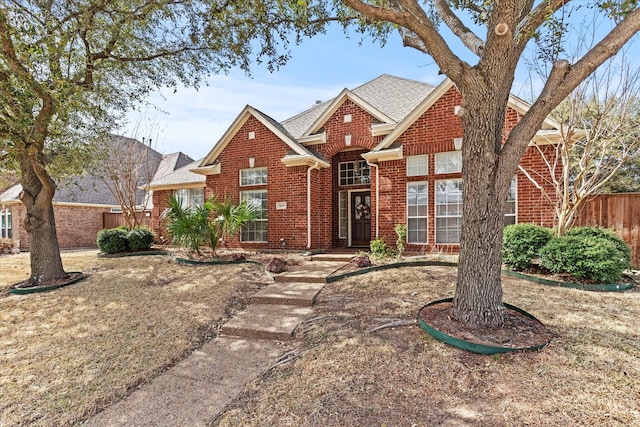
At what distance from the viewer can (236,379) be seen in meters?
3.81

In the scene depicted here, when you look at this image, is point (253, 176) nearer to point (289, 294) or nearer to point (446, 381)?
point (289, 294)

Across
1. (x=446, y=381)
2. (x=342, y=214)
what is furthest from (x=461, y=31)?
(x=342, y=214)

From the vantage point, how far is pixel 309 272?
303 inches

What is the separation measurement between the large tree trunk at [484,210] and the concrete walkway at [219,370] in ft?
8.73

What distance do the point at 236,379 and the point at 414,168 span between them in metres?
7.92

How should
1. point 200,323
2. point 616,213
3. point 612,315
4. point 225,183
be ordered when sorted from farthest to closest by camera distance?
point 225,183 → point 616,213 → point 200,323 → point 612,315

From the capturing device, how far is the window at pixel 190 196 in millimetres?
14223

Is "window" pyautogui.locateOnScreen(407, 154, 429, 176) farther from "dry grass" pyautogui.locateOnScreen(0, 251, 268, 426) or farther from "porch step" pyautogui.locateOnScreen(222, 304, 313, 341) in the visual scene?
"porch step" pyautogui.locateOnScreen(222, 304, 313, 341)

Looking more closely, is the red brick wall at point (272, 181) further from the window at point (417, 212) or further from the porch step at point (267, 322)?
the porch step at point (267, 322)

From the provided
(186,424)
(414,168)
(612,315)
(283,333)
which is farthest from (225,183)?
(612,315)

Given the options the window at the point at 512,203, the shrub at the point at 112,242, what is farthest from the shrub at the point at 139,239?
the window at the point at 512,203

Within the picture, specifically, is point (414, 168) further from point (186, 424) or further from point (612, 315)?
point (186, 424)

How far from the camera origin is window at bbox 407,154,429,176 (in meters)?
9.64

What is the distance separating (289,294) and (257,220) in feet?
20.0
